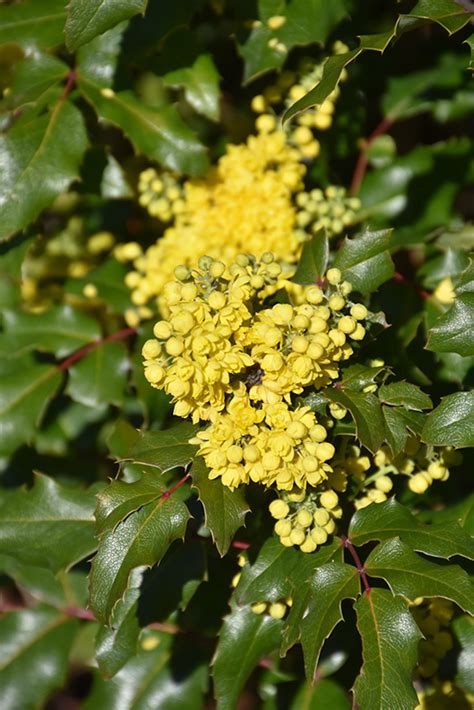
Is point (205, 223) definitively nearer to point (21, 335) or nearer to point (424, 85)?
point (21, 335)

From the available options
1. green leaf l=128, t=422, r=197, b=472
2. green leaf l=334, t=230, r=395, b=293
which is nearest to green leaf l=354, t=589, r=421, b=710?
green leaf l=128, t=422, r=197, b=472

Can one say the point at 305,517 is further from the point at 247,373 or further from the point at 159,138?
the point at 159,138

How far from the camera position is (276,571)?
5.14 feet

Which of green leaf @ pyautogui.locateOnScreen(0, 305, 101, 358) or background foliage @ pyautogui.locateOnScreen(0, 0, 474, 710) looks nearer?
background foliage @ pyautogui.locateOnScreen(0, 0, 474, 710)

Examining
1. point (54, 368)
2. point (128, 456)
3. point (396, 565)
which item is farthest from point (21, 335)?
point (396, 565)

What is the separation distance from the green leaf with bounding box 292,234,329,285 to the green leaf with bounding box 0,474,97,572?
62cm

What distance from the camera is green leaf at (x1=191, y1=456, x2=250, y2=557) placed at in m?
1.36

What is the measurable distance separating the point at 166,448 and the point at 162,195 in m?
0.81

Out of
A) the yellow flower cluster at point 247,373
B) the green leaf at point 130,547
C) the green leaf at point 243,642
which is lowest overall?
the green leaf at point 243,642

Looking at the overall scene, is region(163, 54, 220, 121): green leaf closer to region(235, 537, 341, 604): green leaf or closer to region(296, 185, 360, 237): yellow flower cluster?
region(296, 185, 360, 237): yellow flower cluster

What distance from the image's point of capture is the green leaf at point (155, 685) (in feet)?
6.46

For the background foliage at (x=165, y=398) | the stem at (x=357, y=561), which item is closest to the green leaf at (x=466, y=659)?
the background foliage at (x=165, y=398)

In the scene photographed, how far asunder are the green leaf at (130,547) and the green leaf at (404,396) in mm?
384

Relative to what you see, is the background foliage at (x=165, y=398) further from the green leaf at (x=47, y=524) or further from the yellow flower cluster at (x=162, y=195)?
the yellow flower cluster at (x=162, y=195)
